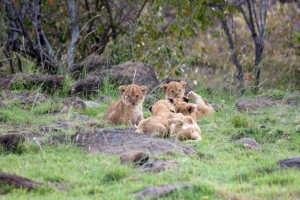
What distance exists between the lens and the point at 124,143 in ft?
30.0

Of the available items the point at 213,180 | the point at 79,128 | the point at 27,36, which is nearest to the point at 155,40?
the point at 27,36

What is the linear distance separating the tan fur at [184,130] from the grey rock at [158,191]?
2927mm

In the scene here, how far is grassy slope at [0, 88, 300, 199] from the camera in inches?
272

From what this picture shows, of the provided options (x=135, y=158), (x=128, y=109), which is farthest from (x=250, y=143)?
(x=128, y=109)

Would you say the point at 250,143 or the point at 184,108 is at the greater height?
the point at 184,108

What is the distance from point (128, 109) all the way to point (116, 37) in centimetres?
585

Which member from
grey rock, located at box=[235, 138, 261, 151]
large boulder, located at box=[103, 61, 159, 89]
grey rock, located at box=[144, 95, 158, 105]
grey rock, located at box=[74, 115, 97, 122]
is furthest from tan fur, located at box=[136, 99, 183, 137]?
large boulder, located at box=[103, 61, 159, 89]

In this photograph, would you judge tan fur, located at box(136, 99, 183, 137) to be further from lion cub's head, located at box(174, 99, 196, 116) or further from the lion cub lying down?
lion cub's head, located at box(174, 99, 196, 116)

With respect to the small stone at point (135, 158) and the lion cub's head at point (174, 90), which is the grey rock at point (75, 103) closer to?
the lion cub's head at point (174, 90)

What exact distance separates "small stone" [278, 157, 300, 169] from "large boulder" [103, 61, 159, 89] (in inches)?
251

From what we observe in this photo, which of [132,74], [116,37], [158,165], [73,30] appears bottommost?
[158,165]

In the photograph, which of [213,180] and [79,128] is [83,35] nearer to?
[79,128]

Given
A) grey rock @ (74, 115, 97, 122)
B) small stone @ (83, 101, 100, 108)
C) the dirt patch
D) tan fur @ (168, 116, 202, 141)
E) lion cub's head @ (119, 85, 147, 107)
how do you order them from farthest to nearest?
small stone @ (83, 101, 100, 108) < lion cub's head @ (119, 85, 147, 107) < grey rock @ (74, 115, 97, 122) < tan fur @ (168, 116, 202, 141) < the dirt patch

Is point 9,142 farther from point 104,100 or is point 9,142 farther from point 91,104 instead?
point 104,100
